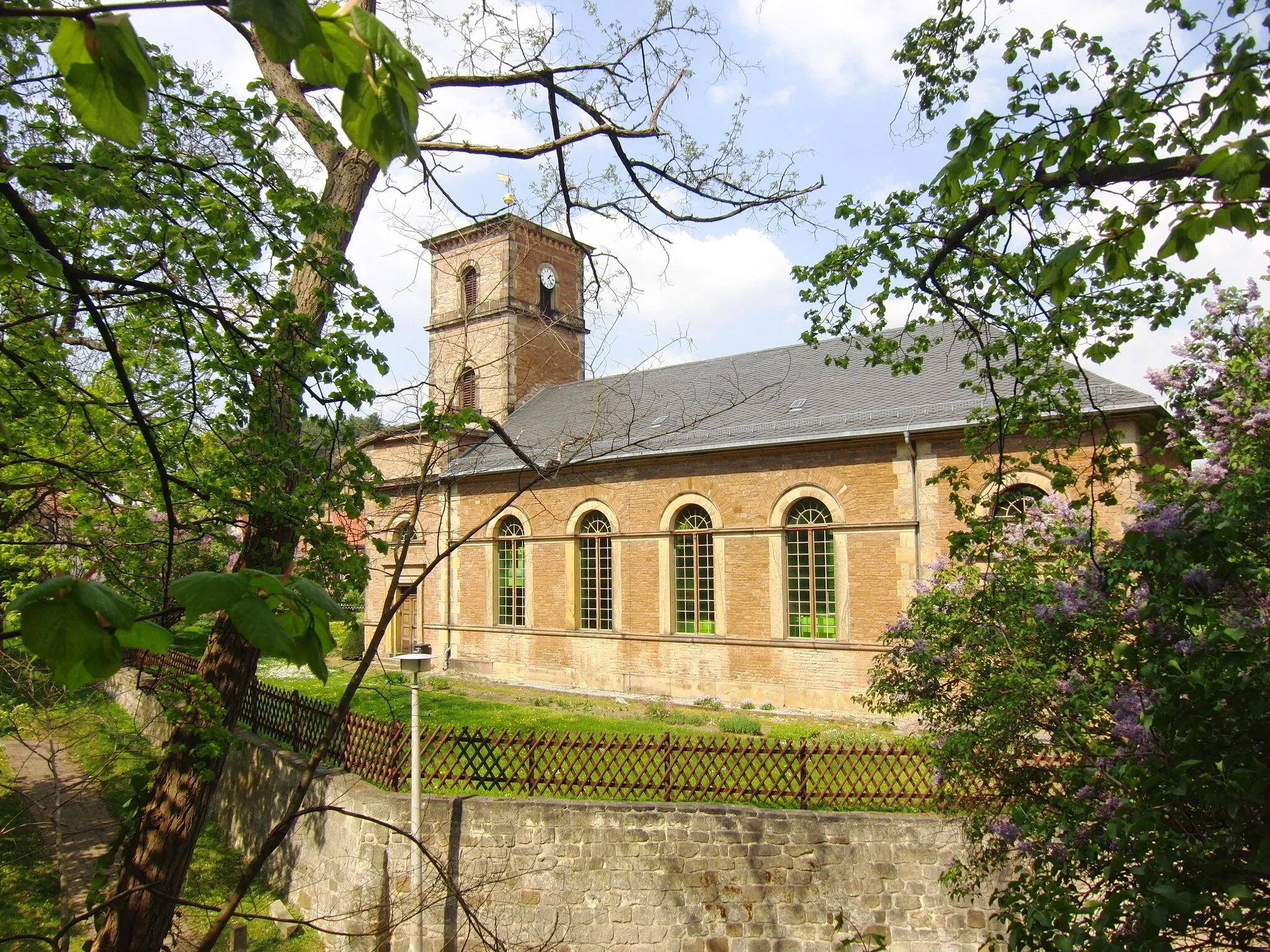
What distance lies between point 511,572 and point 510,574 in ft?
0.17

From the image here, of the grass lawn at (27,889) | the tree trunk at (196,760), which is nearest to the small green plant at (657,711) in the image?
the grass lawn at (27,889)

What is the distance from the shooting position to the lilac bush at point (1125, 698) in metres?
2.85

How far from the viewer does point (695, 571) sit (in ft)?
58.3

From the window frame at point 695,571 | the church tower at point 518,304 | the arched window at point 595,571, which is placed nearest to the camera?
the window frame at point 695,571

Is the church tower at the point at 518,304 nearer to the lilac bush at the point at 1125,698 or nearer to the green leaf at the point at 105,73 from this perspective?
the lilac bush at the point at 1125,698

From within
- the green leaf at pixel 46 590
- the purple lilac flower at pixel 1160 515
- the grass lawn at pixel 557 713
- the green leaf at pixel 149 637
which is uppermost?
the purple lilac flower at pixel 1160 515

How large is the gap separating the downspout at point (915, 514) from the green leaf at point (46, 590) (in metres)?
14.5

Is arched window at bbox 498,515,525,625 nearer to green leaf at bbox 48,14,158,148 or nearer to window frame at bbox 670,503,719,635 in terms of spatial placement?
window frame at bbox 670,503,719,635

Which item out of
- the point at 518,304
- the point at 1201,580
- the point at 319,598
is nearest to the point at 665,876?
the point at 1201,580

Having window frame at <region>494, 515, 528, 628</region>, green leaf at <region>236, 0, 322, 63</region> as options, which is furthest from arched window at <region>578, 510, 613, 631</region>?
green leaf at <region>236, 0, 322, 63</region>

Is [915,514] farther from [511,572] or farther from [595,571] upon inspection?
[511,572]

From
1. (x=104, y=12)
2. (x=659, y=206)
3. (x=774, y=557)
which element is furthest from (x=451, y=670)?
(x=104, y=12)

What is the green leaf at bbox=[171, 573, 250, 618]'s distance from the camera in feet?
4.24

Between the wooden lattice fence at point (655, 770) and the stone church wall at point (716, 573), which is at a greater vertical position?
the stone church wall at point (716, 573)
